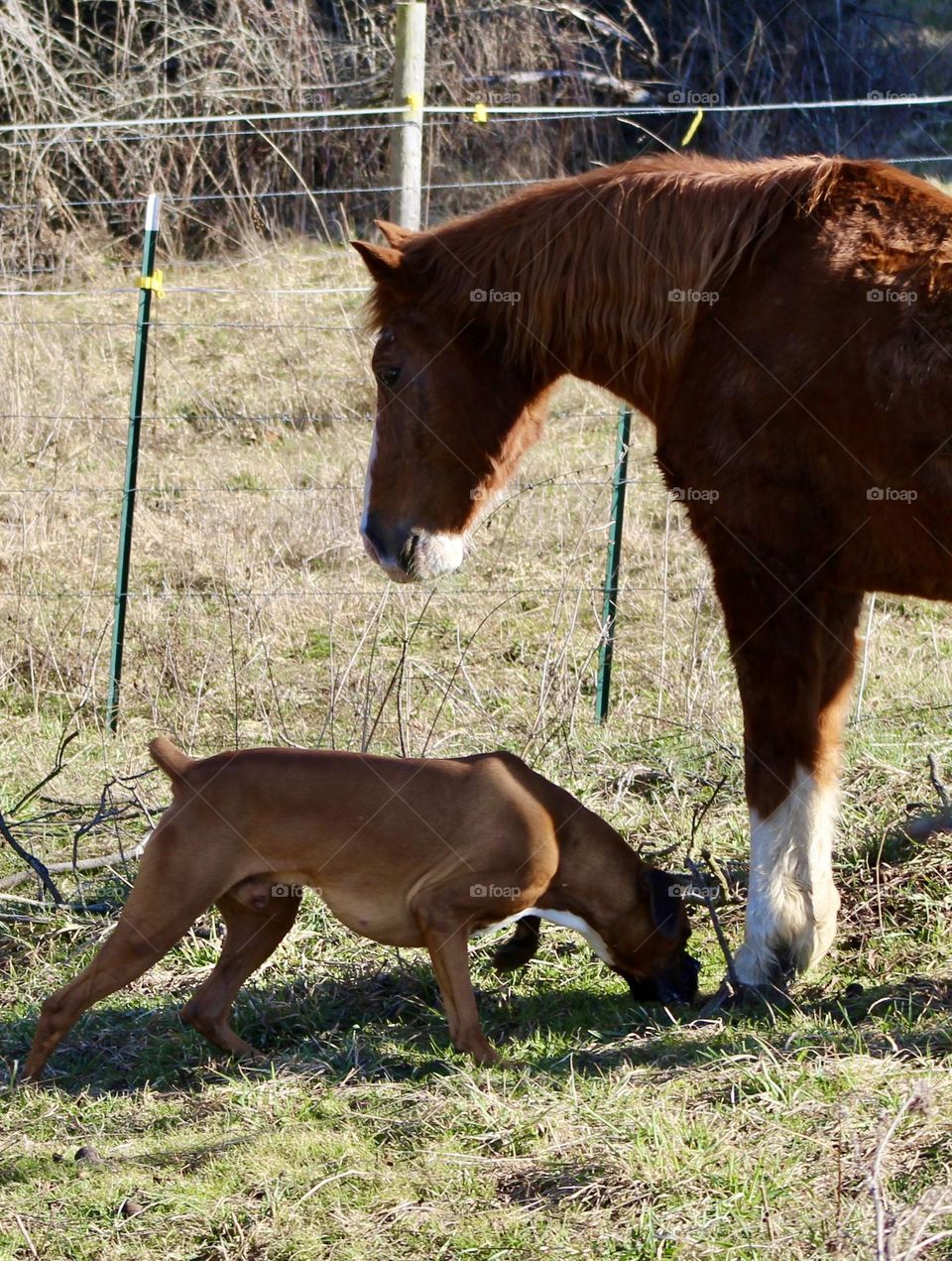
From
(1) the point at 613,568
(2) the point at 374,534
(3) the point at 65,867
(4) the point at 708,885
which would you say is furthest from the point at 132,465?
(4) the point at 708,885

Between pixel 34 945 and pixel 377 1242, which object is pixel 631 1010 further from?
pixel 34 945

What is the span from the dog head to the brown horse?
20 centimetres

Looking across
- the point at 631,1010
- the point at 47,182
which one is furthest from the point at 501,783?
the point at 47,182

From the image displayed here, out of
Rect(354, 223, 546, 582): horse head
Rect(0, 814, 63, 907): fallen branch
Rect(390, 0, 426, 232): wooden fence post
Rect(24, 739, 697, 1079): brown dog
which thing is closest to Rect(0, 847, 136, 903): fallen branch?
Rect(0, 814, 63, 907): fallen branch

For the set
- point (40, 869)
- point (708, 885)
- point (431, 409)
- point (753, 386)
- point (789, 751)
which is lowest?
point (40, 869)

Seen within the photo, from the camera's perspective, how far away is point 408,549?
4699 millimetres

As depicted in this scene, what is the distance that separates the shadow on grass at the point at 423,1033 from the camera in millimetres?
3918

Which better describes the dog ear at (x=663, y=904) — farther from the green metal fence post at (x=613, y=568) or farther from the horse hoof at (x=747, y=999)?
the green metal fence post at (x=613, y=568)

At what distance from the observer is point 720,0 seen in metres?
14.3

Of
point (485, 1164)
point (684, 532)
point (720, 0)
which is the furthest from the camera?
point (720, 0)

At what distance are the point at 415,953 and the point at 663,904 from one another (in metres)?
0.92

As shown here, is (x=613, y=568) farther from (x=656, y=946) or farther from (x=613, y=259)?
(x=656, y=946)

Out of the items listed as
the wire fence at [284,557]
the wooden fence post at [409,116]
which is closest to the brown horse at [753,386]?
the wire fence at [284,557]

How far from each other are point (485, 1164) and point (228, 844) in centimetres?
118
